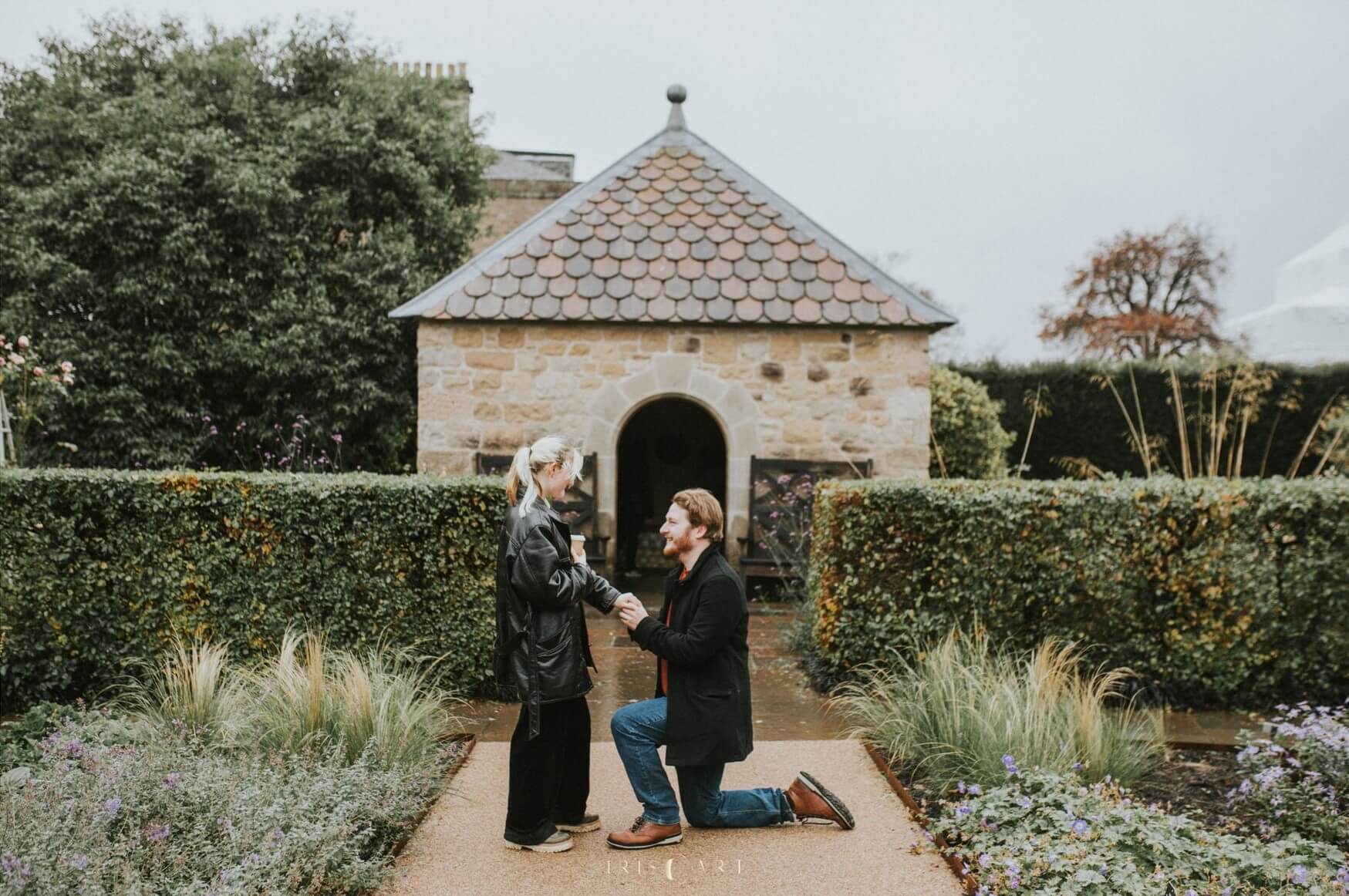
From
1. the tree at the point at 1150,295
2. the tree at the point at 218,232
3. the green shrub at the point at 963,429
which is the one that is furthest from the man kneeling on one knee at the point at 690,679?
the tree at the point at 1150,295

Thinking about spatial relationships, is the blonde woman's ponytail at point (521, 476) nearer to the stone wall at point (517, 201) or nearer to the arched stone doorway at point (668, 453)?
the arched stone doorway at point (668, 453)

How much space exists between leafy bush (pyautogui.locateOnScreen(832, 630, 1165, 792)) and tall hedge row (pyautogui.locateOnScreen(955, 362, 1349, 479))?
12.7 metres

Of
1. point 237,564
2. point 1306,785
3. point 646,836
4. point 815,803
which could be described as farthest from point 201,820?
point 1306,785

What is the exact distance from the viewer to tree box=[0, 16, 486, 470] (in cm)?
1163

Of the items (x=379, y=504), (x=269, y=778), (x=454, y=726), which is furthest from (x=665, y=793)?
(x=379, y=504)

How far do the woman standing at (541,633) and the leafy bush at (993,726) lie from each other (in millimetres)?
1877

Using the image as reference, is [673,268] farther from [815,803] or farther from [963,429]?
[815,803]

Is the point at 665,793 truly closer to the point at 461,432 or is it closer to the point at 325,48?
the point at 461,432

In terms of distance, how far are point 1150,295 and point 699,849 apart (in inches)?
1280

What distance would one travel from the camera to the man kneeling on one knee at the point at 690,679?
12.2ft

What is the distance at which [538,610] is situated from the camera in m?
3.79

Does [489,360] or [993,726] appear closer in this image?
[993,726]

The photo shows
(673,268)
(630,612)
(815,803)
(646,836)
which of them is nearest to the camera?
(630,612)

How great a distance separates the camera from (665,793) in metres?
3.97
